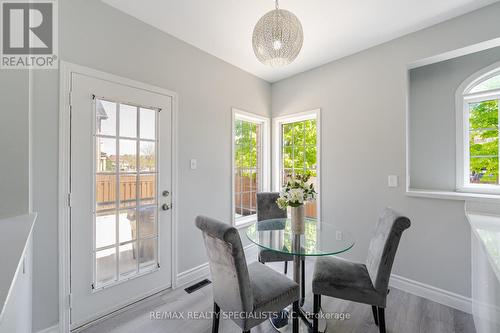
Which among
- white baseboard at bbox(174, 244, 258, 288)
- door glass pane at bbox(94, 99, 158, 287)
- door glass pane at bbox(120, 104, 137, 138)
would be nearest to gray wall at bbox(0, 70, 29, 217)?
door glass pane at bbox(94, 99, 158, 287)

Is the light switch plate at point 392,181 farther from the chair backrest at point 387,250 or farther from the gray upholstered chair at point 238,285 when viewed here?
the gray upholstered chair at point 238,285

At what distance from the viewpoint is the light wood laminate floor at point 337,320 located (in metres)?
1.72

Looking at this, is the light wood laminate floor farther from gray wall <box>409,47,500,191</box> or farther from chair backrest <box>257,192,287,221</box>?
gray wall <box>409,47,500,191</box>

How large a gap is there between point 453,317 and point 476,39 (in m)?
2.45

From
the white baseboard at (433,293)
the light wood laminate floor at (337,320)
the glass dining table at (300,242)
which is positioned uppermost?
the glass dining table at (300,242)

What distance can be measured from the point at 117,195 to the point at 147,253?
0.66m

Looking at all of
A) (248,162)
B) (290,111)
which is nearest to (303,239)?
(248,162)

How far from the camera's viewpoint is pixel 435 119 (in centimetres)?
239

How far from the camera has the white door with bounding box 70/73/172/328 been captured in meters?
1.71

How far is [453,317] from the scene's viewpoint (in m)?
1.84

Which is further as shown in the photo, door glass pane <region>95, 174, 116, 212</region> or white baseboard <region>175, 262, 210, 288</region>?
white baseboard <region>175, 262, 210, 288</region>

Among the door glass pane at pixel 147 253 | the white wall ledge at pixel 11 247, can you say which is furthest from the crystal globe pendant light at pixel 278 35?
the door glass pane at pixel 147 253

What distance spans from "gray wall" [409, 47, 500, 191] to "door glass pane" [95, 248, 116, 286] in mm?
3297

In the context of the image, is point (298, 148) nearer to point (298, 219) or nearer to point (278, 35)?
point (298, 219)
